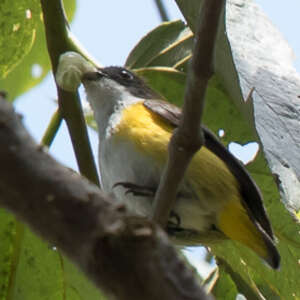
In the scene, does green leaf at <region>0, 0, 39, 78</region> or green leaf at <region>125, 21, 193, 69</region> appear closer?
green leaf at <region>0, 0, 39, 78</region>

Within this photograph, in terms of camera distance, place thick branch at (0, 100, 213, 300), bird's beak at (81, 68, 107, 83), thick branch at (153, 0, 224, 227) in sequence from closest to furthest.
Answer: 1. thick branch at (0, 100, 213, 300)
2. thick branch at (153, 0, 224, 227)
3. bird's beak at (81, 68, 107, 83)

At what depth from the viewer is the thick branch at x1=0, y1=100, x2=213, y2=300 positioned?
1.09m

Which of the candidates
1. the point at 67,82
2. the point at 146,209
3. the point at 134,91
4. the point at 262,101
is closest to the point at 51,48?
the point at 67,82

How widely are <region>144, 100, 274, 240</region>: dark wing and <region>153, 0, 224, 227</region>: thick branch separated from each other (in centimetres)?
112

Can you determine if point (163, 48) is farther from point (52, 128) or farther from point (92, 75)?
point (52, 128)

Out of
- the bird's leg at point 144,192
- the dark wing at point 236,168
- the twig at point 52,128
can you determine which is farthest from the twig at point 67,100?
the dark wing at point 236,168

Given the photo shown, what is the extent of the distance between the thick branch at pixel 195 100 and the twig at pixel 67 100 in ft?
4.10

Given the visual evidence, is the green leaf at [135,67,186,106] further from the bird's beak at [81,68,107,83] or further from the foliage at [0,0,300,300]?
the bird's beak at [81,68,107,83]

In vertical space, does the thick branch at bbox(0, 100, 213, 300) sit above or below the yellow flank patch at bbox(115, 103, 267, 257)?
above

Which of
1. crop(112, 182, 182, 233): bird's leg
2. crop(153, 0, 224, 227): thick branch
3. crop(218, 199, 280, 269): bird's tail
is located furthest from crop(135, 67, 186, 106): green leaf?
crop(153, 0, 224, 227): thick branch

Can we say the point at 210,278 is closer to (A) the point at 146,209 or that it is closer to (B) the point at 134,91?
(A) the point at 146,209

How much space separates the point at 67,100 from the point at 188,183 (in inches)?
26.8

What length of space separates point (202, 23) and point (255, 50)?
1444 millimetres

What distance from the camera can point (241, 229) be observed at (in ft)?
10.8
